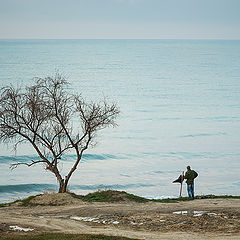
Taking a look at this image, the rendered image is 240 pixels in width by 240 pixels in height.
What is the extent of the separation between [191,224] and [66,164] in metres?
29.2

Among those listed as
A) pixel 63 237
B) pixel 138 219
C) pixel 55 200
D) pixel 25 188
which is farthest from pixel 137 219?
pixel 25 188

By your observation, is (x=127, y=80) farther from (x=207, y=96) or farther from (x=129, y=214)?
(x=129, y=214)

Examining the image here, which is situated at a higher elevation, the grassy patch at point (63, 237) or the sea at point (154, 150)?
the sea at point (154, 150)

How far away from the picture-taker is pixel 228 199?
28.2m

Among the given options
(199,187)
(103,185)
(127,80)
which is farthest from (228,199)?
(127,80)

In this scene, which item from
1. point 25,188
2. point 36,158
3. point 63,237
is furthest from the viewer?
point 36,158

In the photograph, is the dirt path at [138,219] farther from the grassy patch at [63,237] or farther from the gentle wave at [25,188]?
the gentle wave at [25,188]

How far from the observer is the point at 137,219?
23391 mm

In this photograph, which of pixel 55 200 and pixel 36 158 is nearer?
pixel 55 200

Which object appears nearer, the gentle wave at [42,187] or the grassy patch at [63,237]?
the grassy patch at [63,237]

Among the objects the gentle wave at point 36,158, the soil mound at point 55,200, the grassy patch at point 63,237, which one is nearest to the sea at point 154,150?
the gentle wave at point 36,158

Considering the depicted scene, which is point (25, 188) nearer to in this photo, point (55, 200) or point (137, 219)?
point (55, 200)

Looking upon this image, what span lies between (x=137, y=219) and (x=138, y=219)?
5 centimetres

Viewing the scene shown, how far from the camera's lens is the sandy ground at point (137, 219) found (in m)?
21.2
